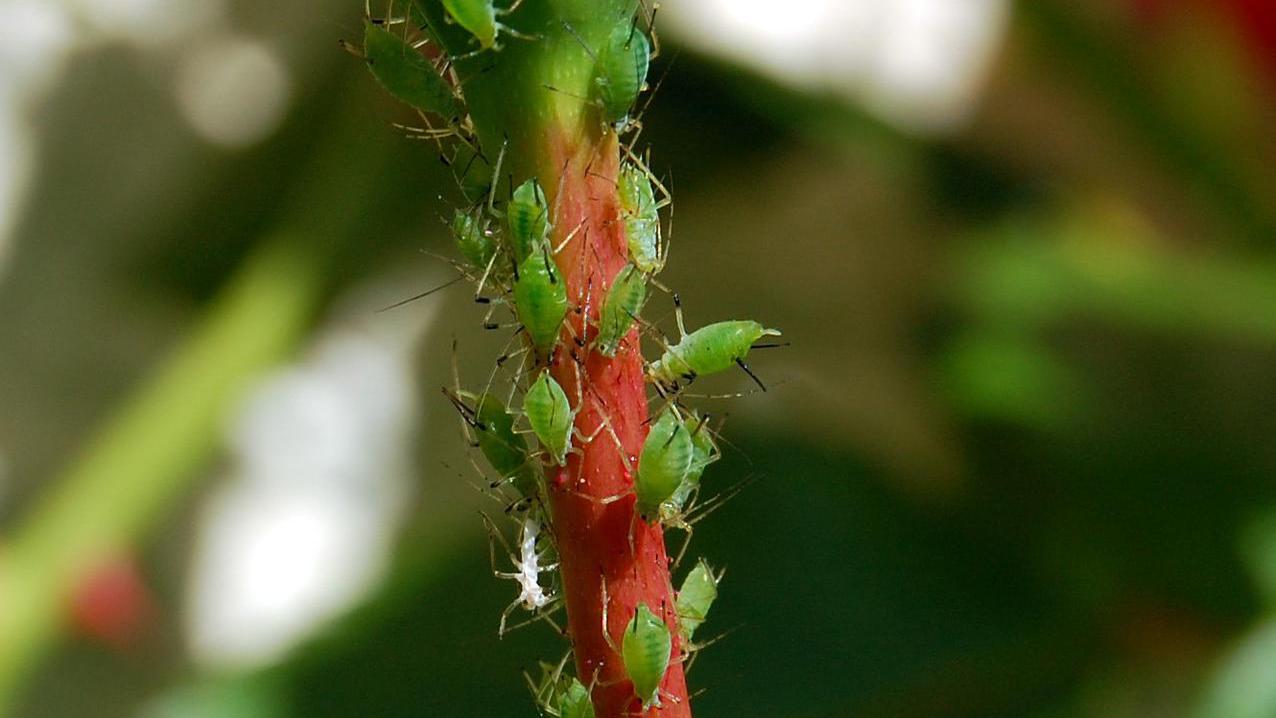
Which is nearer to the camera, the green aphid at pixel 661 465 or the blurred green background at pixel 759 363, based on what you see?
the green aphid at pixel 661 465

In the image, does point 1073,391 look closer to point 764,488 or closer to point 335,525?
point 764,488

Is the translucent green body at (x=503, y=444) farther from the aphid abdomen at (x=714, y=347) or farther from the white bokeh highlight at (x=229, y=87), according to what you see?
the white bokeh highlight at (x=229, y=87)

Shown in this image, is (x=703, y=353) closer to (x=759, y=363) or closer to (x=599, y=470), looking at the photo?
(x=599, y=470)

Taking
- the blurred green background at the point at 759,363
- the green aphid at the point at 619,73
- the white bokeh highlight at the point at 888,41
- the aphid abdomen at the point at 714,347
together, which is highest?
the green aphid at the point at 619,73

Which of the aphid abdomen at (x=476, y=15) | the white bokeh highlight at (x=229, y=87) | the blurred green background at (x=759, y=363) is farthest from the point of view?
the white bokeh highlight at (x=229, y=87)

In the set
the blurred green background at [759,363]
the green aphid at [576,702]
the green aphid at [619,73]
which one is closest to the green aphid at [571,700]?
the green aphid at [576,702]

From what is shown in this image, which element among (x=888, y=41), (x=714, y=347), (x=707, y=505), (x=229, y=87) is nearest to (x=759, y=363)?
(x=888, y=41)

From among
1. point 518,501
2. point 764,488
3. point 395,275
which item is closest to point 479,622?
point 764,488
